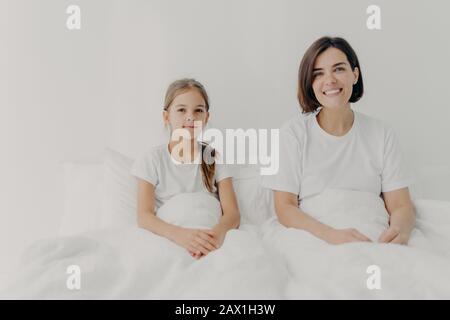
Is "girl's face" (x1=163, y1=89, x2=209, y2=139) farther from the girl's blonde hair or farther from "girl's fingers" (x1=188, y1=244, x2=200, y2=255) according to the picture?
"girl's fingers" (x1=188, y1=244, x2=200, y2=255)

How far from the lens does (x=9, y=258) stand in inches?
72.4

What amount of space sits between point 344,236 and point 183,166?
1.76 feet

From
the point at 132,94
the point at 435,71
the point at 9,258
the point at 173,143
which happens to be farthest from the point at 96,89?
the point at 435,71

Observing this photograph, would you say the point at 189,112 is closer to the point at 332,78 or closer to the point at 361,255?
the point at 332,78

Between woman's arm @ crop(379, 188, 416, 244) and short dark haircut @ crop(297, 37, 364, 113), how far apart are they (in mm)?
346

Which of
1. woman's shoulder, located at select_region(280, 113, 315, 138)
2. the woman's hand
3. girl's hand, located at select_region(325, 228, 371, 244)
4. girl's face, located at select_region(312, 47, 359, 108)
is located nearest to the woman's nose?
girl's face, located at select_region(312, 47, 359, 108)

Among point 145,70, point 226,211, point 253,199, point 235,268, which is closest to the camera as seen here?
point 235,268

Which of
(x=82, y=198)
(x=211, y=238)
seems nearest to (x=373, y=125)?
(x=211, y=238)

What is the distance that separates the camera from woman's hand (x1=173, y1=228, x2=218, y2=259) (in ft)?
3.86

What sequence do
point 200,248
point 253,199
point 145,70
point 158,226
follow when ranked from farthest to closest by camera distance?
point 145,70
point 253,199
point 158,226
point 200,248

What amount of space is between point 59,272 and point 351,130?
2.99 feet

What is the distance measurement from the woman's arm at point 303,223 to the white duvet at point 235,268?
0.04 meters

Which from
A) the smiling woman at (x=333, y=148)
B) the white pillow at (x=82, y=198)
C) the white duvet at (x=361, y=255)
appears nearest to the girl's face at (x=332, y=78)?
the smiling woman at (x=333, y=148)

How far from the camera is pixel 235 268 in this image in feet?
3.10
